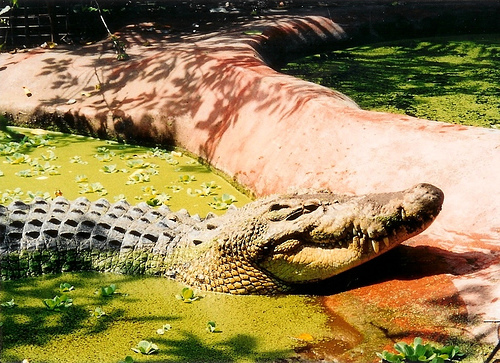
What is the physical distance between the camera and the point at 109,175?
6094 millimetres

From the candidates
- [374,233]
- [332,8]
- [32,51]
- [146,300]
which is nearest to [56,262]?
[146,300]

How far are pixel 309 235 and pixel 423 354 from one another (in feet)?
3.18

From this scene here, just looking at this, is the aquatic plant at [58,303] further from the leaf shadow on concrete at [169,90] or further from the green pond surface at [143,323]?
the leaf shadow on concrete at [169,90]

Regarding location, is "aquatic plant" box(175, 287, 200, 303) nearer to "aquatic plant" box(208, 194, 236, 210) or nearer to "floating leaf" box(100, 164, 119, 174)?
"aquatic plant" box(208, 194, 236, 210)

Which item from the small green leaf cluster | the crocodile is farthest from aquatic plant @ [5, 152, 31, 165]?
the small green leaf cluster

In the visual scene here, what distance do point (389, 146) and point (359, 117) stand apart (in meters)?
0.46

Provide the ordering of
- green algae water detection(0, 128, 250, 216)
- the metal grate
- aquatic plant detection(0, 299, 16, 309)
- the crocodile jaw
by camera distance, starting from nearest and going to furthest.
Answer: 1. the crocodile jaw
2. aquatic plant detection(0, 299, 16, 309)
3. green algae water detection(0, 128, 250, 216)
4. the metal grate

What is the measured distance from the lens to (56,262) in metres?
4.33

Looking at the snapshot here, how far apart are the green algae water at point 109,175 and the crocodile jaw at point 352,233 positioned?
1.60 meters

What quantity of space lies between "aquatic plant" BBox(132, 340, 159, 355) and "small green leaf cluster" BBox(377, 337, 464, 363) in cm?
109

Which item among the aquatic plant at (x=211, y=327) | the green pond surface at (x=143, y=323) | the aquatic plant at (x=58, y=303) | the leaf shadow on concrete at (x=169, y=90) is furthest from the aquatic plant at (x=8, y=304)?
the leaf shadow on concrete at (x=169, y=90)

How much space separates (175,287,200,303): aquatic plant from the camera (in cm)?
390

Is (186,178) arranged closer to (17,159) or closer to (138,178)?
(138,178)

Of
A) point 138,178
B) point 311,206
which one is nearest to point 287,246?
point 311,206
